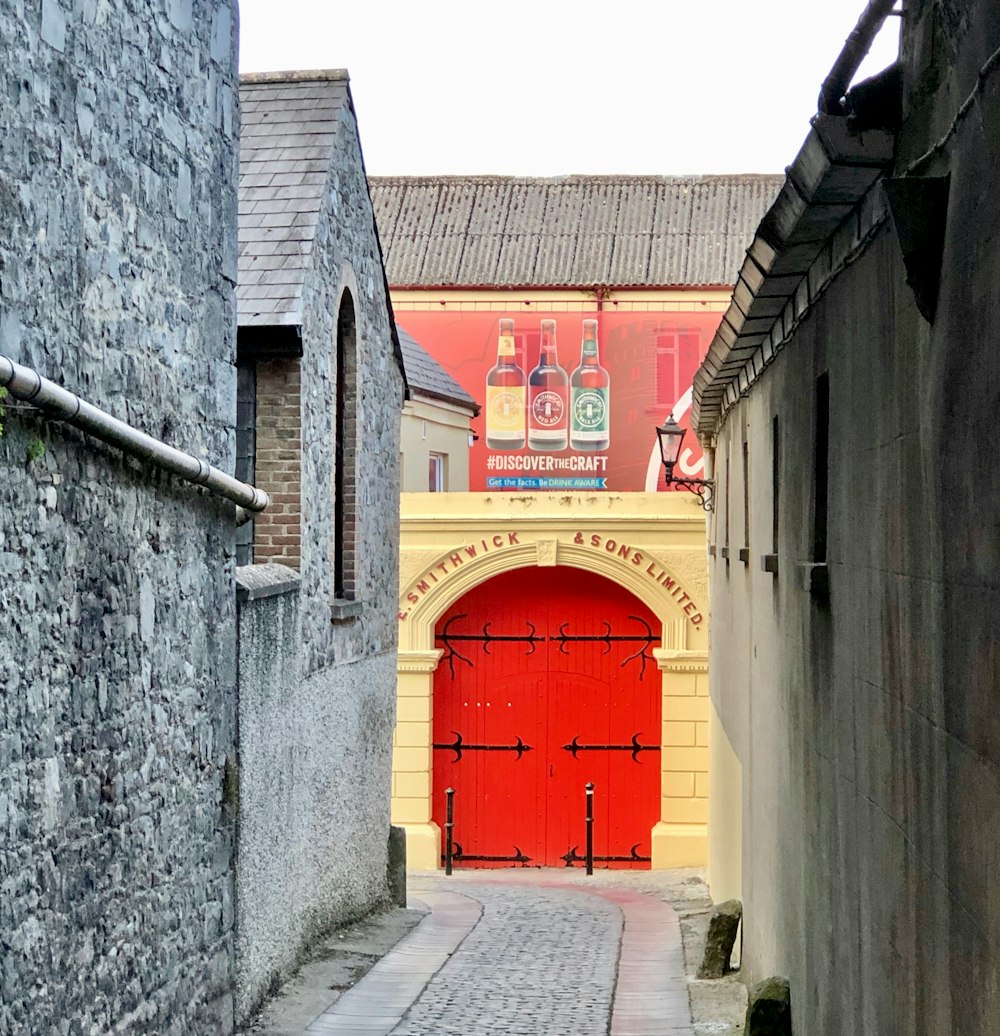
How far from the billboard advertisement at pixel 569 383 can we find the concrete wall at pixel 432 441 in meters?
1.80

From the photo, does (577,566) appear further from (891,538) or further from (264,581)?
(891,538)

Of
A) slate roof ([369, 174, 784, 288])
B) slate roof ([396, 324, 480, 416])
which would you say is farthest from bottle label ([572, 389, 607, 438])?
slate roof ([396, 324, 480, 416])

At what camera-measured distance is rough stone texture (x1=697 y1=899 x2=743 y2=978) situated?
947 centimetres

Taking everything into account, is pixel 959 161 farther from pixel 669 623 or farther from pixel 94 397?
pixel 669 623

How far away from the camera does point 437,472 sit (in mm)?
20656

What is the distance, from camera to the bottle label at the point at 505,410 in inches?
925

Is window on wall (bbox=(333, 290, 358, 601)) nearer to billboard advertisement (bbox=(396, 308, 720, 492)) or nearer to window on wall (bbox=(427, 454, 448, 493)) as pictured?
window on wall (bbox=(427, 454, 448, 493))

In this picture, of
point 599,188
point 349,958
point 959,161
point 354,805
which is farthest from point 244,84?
point 599,188

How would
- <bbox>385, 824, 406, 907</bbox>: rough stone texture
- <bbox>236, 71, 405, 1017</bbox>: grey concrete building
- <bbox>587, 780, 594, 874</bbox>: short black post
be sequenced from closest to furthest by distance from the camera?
<bbox>236, 71, 405, 1017</bbox>: grey concrete building → <bbox>385, 824, 406, 907</bbox>: rough stone texture → <bbox>587, 780, 594, 874</bbox>: short black post

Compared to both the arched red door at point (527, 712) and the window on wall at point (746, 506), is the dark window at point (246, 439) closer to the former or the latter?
the window on wall at point (746, 506)

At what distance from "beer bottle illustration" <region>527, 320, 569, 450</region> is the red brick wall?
13959 mm

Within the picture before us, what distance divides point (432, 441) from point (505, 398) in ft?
12.6

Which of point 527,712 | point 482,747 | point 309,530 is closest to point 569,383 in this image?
point 527,712

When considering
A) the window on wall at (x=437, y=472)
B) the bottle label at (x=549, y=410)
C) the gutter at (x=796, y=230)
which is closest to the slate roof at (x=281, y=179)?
the gutter at (x=796, y=230)
